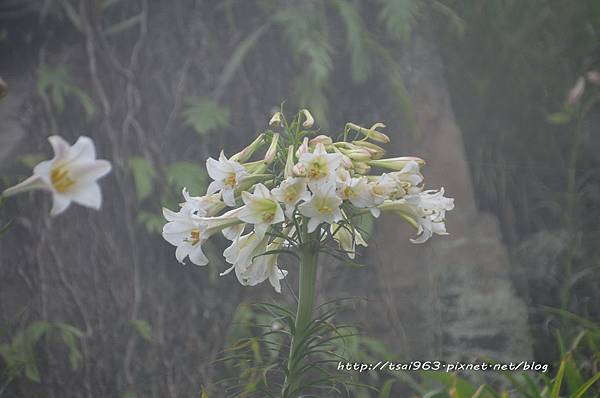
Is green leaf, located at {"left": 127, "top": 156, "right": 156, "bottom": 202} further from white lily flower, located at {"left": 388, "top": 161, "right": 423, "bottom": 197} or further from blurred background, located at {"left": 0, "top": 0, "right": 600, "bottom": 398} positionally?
white lily flower, located at {"left": 388, "top": 161, "right": 423, "bottom": 197}

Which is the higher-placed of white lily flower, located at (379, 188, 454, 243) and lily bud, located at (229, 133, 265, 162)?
lily bud, located at (229, 133, 265, 162)

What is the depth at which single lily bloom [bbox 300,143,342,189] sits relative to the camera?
36.4 inches

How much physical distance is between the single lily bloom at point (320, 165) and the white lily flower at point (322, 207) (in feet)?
0.05

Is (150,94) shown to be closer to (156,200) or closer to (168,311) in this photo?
(156,200)

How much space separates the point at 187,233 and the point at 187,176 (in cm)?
100

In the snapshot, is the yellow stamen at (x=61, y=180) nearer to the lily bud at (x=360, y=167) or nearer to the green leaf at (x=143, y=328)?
the lily bud at (x=360, y=167)

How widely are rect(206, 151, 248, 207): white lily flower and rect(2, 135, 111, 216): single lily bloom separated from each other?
0.21 meters

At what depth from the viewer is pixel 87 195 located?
79 centimetres

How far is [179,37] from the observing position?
2088 millimetres

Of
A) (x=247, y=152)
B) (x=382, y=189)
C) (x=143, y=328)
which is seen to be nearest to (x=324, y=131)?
(x=143, y=328)

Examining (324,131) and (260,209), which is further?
(324,131)

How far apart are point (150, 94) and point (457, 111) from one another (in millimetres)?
1014

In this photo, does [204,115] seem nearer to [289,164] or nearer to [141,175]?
[141,175]

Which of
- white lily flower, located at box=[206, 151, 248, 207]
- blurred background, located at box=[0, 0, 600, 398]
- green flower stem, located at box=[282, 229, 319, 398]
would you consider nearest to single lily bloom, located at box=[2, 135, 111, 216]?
white lily flower, located at box=[206, 151, 248, 207]
